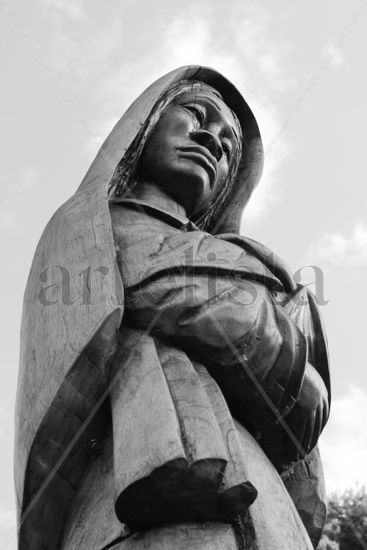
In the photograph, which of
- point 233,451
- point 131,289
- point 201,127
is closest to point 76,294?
point 131,289

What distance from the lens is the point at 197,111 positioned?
572cm

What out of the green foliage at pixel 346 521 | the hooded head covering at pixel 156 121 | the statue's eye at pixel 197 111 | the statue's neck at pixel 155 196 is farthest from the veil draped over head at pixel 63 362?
the green foliage at pixel 346 521

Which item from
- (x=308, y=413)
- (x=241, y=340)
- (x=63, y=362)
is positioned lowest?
(x=63, y=362)

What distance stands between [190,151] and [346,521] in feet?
30.7

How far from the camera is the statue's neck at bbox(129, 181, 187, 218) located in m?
5.30

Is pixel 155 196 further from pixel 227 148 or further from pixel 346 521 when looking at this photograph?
pixel 346 521

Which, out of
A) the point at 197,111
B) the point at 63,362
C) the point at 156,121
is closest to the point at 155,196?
the point at 156,121

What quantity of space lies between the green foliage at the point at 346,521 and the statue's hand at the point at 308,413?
804 centimetres

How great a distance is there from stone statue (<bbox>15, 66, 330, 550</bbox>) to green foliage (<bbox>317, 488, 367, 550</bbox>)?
26.9ft

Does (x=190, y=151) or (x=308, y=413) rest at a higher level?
(x=190, y=151)

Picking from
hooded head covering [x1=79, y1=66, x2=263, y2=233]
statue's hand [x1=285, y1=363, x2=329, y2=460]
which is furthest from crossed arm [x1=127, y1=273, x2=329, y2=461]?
hooded head covering [x1=79, y1=66, x2=263, y2=233]

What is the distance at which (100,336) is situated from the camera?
3.79 meters

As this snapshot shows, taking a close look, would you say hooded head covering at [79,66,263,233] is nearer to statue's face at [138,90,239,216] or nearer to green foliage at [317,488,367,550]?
statue's face at [138,90,239,216]

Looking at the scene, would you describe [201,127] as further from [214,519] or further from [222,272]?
[214,519]
